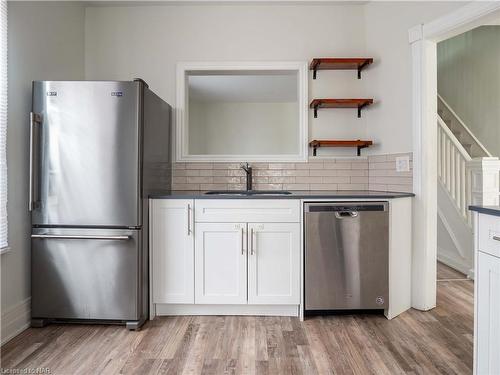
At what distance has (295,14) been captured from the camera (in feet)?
9.83

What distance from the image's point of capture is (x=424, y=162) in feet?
8.07

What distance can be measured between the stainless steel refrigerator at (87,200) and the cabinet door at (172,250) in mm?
146

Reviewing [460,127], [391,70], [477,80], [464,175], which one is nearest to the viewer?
[391,70]

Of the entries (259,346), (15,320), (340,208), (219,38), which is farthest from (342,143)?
(15,320)

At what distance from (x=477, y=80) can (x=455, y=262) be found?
2561 millimetres

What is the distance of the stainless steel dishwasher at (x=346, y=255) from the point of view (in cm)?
227

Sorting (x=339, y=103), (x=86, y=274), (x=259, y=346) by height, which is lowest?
(x=259, y=346)

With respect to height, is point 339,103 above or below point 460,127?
below

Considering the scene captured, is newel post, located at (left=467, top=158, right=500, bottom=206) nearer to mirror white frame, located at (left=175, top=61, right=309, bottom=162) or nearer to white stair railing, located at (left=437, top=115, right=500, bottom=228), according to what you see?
white stair railing, located at (left=437, top=115, right=500, bottom=228)

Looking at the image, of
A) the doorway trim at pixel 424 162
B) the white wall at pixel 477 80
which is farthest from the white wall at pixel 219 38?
the white wall at pixel 477 80

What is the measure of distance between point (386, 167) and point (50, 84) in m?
2.66

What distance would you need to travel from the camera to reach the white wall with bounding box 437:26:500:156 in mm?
4285

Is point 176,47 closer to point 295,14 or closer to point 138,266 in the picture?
point 295,14

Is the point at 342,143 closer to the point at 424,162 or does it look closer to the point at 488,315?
the point at 424,162
